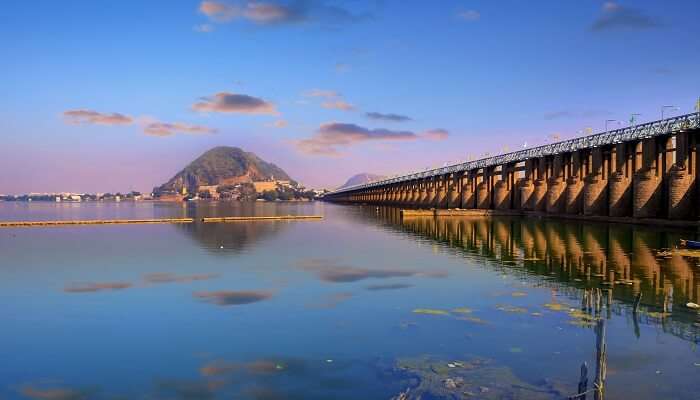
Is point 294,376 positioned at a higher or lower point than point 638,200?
lower

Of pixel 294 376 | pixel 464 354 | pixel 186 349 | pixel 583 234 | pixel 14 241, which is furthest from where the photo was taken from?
pixel 14 241

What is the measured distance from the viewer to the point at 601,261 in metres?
45.5

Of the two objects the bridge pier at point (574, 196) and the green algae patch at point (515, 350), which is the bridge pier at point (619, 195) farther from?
the green algae patch at point (515, 350)

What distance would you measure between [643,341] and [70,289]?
1294 inches

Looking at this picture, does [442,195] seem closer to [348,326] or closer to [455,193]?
[455,193]

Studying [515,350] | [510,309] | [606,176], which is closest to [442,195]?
[606,176]

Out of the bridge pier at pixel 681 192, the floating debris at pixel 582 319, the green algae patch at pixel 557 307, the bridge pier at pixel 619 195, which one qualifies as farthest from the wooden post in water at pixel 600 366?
the bridge pier at pixel 619 195

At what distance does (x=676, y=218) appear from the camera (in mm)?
71938

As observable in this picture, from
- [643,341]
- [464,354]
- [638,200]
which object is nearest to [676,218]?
[638,200]

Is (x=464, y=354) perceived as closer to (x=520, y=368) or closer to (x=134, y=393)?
(x=520, y=368)

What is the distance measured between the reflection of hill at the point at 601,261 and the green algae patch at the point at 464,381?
935cm

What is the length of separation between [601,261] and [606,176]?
6265 centimetres

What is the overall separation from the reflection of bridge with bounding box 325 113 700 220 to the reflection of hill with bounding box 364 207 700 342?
565cm

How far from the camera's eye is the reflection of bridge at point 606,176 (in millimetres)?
75188
